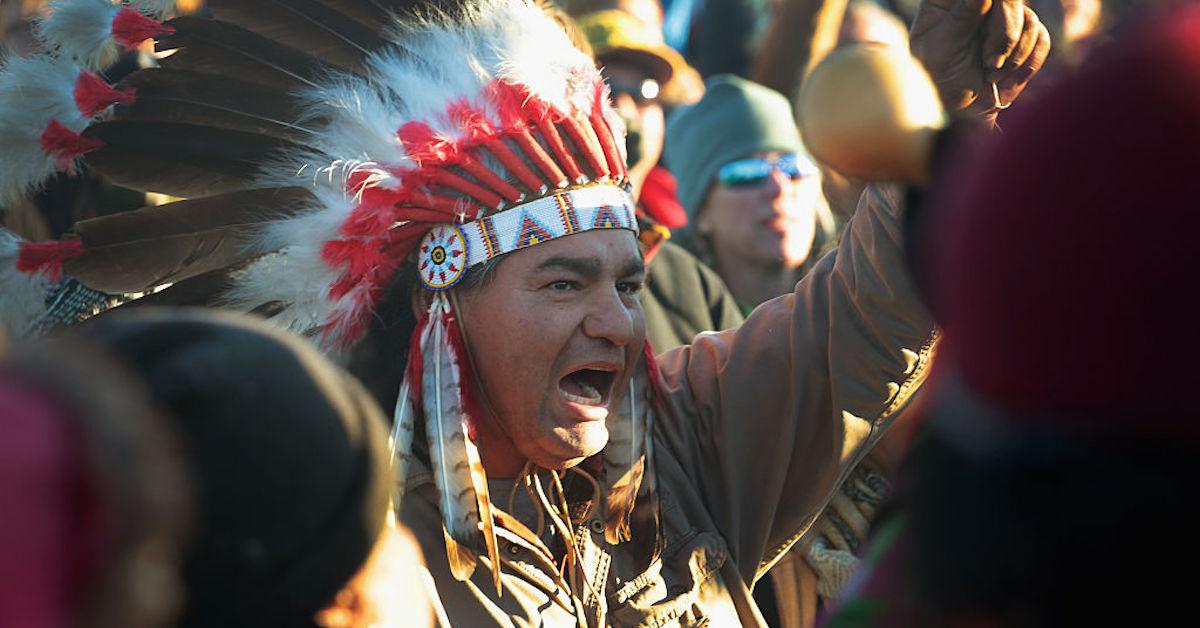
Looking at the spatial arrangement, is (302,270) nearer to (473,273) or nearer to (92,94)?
(473,273)

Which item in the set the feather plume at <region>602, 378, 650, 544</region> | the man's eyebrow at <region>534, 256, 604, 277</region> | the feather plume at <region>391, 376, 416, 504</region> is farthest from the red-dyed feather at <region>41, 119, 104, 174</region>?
the feather plume at <region>602, 378, 650, 544</region>

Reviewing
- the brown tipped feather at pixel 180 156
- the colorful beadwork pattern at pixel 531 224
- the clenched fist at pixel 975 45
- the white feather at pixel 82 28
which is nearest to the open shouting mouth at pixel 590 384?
the colorful beadwork pattern at pixel 531 224

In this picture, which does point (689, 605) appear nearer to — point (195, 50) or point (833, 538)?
point (833, 538)

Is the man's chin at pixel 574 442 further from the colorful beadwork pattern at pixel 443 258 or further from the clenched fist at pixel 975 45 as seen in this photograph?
the clenched fist at pixel 975 45

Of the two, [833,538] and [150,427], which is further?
[833,538]

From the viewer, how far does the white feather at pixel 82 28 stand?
308 centimetres

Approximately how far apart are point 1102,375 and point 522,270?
2096 millimetres

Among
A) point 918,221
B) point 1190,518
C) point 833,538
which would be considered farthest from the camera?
point 833,538

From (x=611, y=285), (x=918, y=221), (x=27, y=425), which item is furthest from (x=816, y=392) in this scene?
(x=27, y=425)

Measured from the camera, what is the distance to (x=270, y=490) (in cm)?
125

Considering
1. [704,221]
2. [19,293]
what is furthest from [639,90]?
[19,293]

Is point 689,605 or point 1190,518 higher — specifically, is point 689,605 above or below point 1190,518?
below

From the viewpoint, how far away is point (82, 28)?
3107 mm

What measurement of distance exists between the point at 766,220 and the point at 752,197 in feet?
0.46
